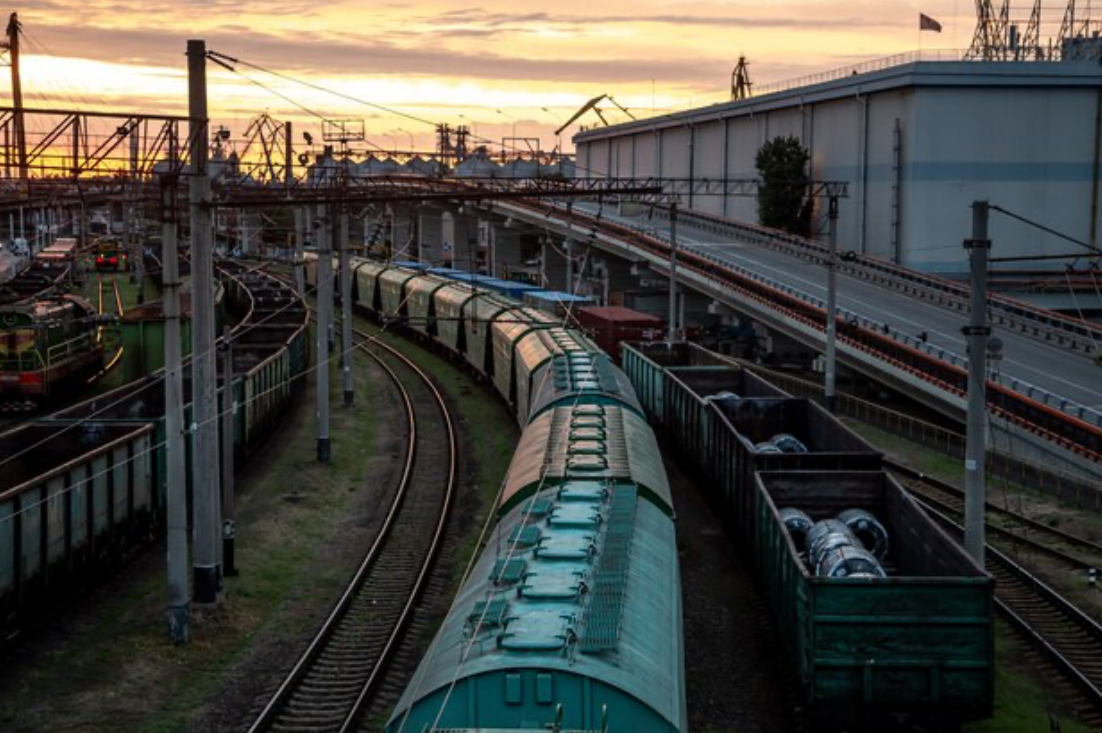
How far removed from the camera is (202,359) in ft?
67.7

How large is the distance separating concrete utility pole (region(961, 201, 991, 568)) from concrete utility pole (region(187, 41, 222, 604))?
12126mm

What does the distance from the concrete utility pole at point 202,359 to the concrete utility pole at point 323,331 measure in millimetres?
11882

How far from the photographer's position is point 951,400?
134ft

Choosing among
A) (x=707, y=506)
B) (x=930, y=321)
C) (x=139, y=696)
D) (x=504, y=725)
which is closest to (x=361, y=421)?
A: (x=707, y=506)

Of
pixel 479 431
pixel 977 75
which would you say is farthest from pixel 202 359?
pixel 977 75

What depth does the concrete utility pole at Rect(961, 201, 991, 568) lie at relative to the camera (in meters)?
19.3

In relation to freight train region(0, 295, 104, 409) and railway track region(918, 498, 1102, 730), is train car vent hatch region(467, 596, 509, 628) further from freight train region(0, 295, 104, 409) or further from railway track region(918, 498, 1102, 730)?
freight train region(0, 295, 104, 409)

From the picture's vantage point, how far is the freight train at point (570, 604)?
10.2 meters

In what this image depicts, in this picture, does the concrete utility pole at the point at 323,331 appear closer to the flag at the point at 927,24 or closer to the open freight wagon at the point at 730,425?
the open freight wagon at the point at 730,425

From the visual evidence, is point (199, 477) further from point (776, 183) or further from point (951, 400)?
point (776, 183)

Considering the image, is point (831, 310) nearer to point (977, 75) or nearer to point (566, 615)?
point (566, 615)

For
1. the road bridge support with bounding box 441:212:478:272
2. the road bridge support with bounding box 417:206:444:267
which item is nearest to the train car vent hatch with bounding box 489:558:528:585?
the road bridge support with bounding box 441:212:478:272

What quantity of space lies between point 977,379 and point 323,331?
1958 cm

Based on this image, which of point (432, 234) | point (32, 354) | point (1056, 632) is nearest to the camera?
point (1056, 632)
